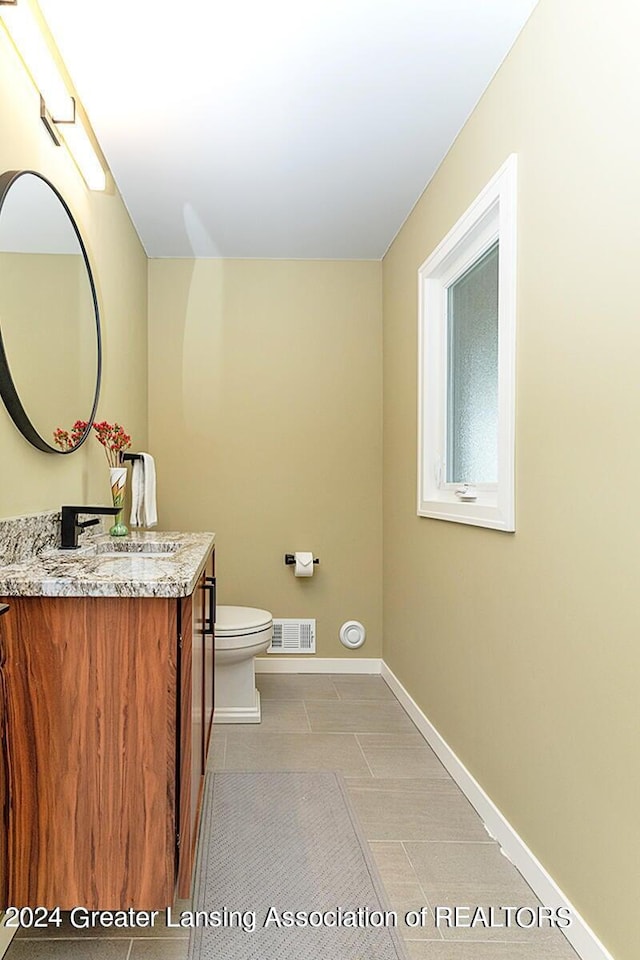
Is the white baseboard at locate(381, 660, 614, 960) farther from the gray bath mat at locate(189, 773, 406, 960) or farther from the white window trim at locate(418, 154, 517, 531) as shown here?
the white window trim at locate(418, 154, 517, 531)

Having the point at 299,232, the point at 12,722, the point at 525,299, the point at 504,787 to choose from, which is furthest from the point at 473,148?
the point at 12,722

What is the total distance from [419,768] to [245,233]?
2.55 metres

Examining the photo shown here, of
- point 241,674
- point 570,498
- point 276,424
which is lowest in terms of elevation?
point 241,674

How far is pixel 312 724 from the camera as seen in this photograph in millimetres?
3086

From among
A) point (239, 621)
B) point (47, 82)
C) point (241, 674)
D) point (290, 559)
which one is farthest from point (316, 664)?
point (47, 82)

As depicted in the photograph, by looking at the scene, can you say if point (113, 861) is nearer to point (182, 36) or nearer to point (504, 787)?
point (504, 787)

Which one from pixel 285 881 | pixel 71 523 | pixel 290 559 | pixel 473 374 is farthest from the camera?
pixel 290 559

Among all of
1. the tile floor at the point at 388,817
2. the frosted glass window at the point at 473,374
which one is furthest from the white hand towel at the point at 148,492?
the frosted glass window at the point at 473,374

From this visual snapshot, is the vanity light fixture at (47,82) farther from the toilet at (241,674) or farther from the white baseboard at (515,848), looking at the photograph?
the white baseboard at (515,848)

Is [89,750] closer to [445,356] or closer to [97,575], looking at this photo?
[97,575]

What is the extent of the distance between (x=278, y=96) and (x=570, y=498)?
5.25 ft

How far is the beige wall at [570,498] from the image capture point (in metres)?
1.41

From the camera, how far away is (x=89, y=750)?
1434mm

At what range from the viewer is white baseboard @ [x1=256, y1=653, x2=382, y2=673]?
389cm
